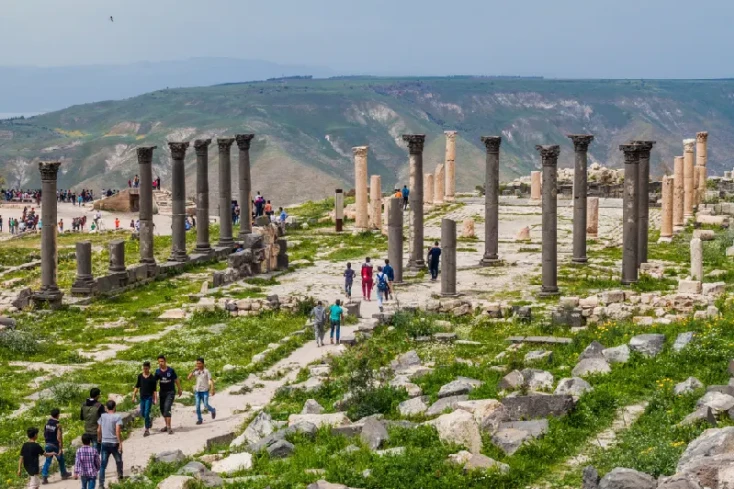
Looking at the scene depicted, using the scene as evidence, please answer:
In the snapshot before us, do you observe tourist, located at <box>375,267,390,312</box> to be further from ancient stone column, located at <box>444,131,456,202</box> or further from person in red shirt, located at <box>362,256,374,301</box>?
ancient stone column, located at <box>444,131,456,202</box>

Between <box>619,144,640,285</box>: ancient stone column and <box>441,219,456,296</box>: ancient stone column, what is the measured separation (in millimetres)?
5214

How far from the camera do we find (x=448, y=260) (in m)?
39.2

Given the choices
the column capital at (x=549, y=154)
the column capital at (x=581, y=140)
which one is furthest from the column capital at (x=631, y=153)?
the column capital at (x=549, y=154)

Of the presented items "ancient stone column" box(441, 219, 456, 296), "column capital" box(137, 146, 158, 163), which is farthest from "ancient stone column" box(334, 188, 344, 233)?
"ancient stone column" box(441, 219, 456, 296)

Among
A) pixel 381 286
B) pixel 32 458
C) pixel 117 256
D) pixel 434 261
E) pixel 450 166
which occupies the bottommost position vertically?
pixel 32 458

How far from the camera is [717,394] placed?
832 inches

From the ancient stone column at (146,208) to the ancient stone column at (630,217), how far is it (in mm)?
15986

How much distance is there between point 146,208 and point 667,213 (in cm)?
2089

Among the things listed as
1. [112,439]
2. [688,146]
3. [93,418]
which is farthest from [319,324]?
[688,146]

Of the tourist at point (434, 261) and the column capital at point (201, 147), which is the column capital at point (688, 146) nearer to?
the tourist at point (434, 261)

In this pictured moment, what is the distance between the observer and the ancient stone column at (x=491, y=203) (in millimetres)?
46188

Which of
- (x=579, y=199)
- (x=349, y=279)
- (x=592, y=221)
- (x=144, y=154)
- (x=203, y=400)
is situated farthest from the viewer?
(x=592, y=221)

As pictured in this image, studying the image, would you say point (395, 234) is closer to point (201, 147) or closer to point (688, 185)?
point (201, 147)

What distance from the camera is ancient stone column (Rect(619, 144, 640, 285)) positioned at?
4025 cm
